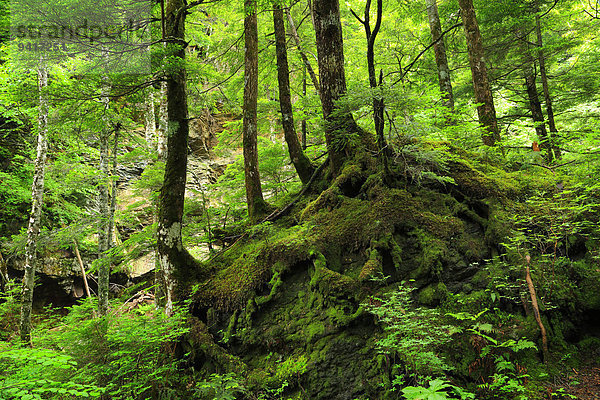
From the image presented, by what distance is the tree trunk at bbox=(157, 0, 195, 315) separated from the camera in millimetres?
6020

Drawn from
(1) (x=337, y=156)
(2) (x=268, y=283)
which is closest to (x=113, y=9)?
(1) (x=337, y=156)

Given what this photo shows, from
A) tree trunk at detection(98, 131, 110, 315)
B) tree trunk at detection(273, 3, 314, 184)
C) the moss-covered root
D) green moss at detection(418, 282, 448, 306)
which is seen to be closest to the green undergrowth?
green moss at detection(418, 282, 448, 306)

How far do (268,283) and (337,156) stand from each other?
2968 millimetres

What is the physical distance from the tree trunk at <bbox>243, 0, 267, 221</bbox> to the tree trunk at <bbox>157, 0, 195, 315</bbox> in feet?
5.79

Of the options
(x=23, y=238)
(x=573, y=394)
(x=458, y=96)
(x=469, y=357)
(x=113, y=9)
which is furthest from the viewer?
(x=458, y=96)

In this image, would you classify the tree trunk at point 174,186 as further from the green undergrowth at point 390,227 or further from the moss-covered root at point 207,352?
the moss-covered root at point 207,352

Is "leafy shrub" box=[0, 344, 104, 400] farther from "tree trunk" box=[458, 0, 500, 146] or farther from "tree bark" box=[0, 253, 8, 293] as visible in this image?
"tree bark" box=[0, 253, 8, 293]

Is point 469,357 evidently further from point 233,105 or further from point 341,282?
point 233,105

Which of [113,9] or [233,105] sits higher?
[113,9]

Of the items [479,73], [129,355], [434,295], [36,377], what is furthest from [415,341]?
[479,73]

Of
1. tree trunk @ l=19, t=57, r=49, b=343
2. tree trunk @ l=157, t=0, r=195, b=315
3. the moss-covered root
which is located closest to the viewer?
the moss-covered root

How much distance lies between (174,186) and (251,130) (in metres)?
2.63

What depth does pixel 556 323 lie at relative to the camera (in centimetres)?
376

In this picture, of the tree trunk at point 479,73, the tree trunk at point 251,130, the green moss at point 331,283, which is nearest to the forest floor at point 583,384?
the green moss at point 331,283
